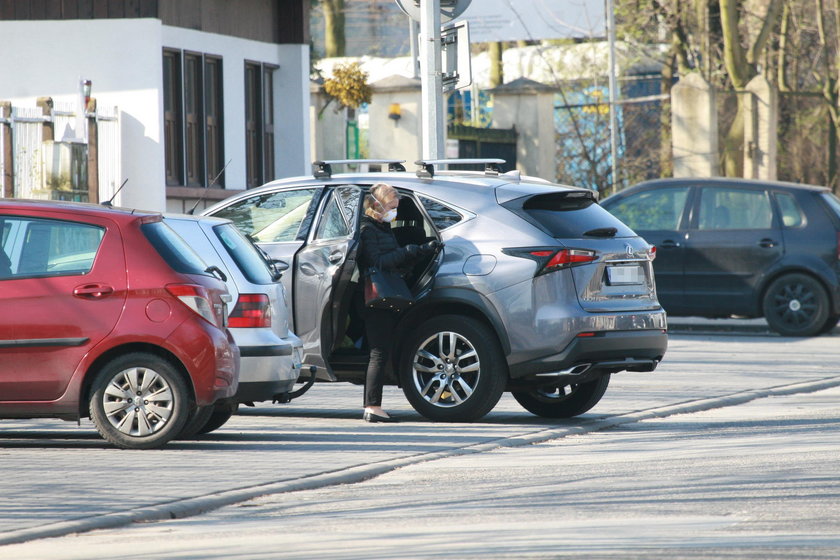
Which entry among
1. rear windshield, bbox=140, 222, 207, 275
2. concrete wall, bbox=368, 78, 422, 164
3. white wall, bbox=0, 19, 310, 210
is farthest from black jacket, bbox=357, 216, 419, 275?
concrete wall, bbox=368, 78, 422, 164

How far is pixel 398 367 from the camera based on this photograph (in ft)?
38.0

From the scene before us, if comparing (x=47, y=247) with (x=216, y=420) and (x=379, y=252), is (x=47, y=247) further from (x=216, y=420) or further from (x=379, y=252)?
(x=379, y=252)

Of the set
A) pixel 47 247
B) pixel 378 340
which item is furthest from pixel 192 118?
pixel 47 247

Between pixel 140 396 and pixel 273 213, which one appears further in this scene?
pixel 273 213

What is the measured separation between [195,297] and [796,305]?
35.7ft

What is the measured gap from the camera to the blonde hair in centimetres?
1130

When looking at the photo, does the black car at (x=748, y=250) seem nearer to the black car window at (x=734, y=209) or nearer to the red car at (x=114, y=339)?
the black car window at (x=734, y=209)

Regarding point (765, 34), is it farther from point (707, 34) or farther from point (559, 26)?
point (559, 26)

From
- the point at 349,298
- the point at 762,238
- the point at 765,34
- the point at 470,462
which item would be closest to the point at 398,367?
the point at 349,298

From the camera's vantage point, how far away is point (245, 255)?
10.8m

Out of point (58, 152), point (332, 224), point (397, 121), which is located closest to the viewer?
point (332, 224)

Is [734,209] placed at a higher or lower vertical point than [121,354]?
higher

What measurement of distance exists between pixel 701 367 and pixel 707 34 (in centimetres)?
1741

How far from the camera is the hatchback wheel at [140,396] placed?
9906 millimetres
